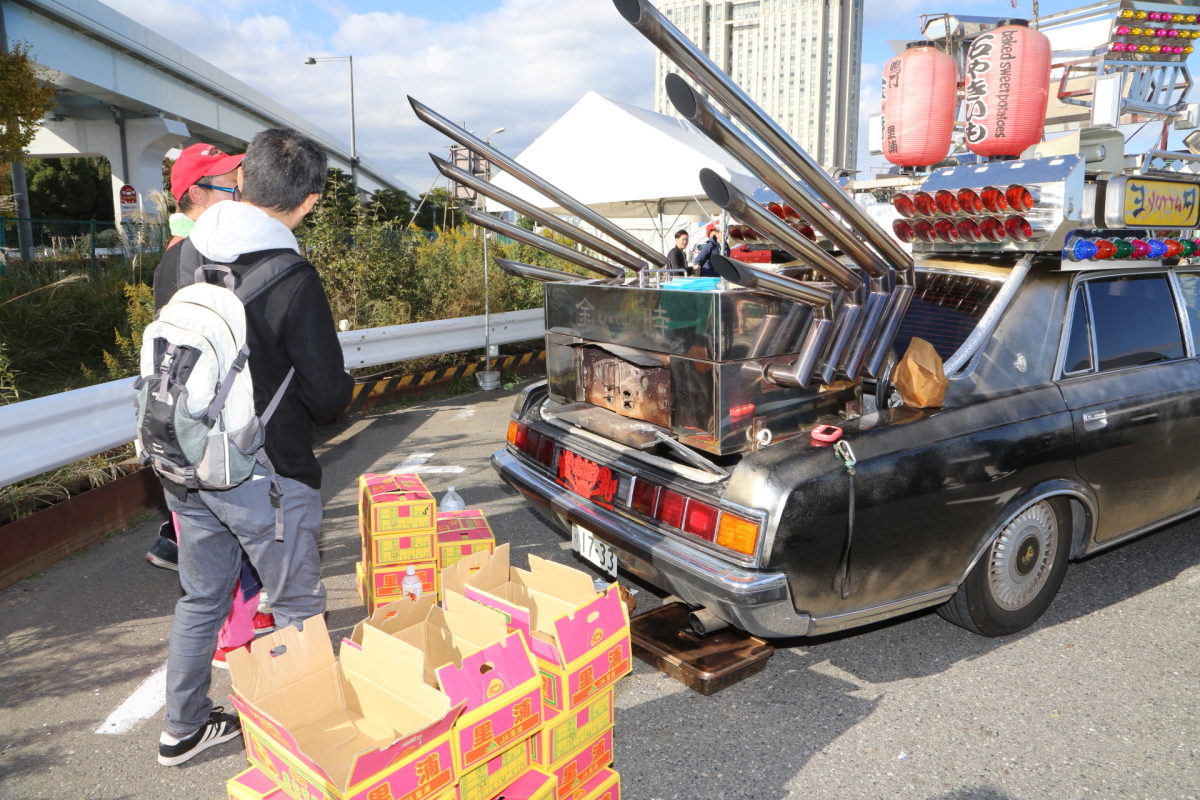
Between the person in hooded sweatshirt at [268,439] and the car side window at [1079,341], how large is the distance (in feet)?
10.0

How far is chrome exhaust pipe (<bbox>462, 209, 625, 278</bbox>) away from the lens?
157 inches

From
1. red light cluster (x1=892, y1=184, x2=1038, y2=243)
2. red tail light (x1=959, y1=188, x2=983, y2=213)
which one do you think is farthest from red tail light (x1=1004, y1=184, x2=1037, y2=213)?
red tail light (x1=959, y1=188, x2=983, y2=213)

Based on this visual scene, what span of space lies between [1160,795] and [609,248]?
3.40 m

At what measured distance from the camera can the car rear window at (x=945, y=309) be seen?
3.54 meters

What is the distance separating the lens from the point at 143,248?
34.5 feet

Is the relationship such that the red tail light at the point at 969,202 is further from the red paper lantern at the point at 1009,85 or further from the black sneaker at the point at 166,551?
the black sneaker at the point at 166,551

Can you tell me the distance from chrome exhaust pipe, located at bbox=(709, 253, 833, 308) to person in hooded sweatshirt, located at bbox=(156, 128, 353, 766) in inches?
48.5

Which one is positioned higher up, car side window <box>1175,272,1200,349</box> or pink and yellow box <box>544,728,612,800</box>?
car side window <box>1175,272,1200,349</box>

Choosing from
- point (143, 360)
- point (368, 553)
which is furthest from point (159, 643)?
point (143, 360)

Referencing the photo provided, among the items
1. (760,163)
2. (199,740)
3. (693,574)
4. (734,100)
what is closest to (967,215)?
(760,163)

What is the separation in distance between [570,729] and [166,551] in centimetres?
293

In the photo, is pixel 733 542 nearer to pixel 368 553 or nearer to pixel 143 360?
pixel 368 553

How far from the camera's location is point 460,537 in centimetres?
383

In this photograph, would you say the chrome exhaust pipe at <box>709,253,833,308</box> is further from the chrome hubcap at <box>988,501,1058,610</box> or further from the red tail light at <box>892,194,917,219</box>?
the chrome hubcap at <box>988,501,1058,610</box>
